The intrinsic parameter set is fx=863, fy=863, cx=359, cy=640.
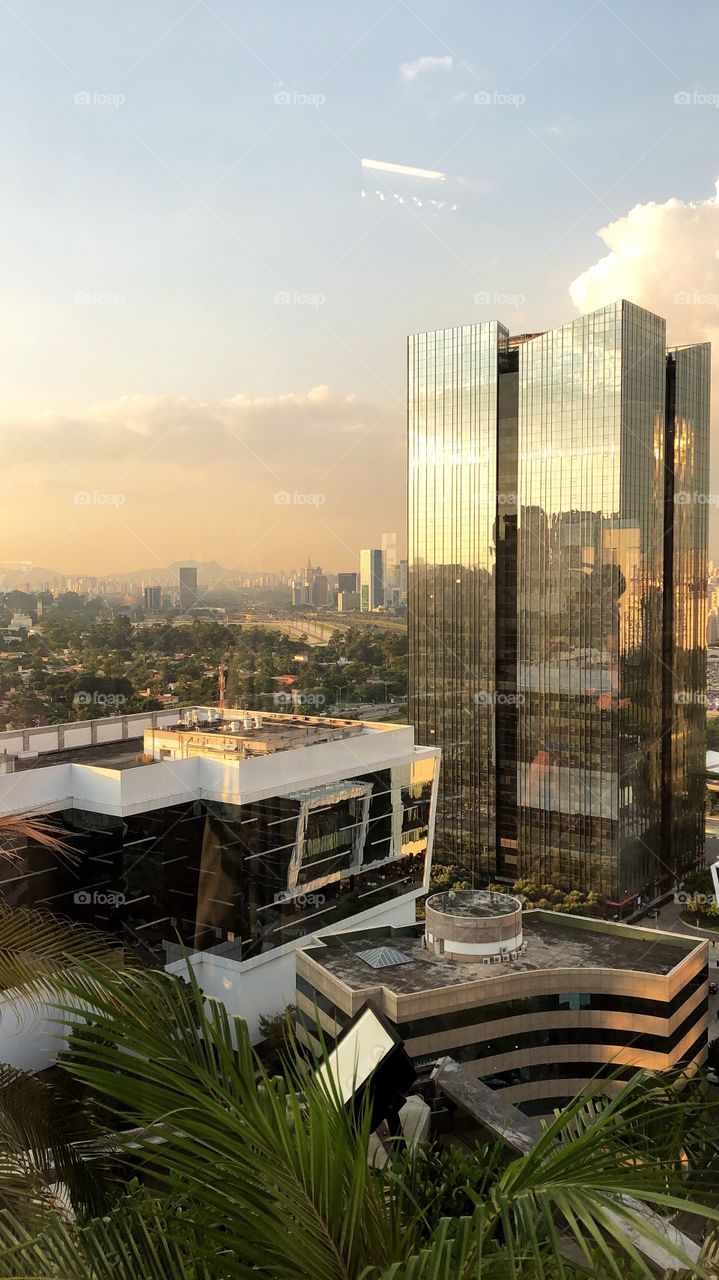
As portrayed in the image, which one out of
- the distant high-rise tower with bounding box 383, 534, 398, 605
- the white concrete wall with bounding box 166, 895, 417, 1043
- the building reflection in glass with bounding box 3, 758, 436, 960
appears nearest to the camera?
the building reflection in glass with bounding box 3, 758, 436, 960

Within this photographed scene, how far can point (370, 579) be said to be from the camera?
12.8 m

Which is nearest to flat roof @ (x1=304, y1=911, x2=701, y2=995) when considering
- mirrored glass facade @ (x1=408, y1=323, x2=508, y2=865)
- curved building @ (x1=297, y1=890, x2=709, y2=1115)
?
curved building @ (x1=297, y1=890, x2=709, y2=1115)

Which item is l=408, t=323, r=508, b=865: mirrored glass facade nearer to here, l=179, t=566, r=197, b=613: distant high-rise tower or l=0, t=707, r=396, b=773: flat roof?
l=0, t=707, r=396, b=773: flat roof

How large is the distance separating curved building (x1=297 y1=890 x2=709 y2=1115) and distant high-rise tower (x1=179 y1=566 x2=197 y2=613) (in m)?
4.38

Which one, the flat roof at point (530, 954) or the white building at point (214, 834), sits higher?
the white building at point (214, 834)

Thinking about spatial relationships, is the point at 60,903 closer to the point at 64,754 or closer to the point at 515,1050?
the point at 64,754

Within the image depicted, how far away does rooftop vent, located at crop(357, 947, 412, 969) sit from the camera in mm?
8391

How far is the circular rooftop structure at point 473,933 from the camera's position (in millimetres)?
8578

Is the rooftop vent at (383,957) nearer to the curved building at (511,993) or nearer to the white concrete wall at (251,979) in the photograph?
the curved building at (511,993)

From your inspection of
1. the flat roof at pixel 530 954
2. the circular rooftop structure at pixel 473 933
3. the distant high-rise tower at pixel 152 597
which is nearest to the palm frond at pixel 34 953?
the flat roof at pixel 530 954

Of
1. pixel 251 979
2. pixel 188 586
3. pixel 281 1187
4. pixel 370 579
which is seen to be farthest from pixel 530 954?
pixel 281 1187

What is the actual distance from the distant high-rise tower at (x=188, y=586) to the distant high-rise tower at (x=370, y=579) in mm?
2665

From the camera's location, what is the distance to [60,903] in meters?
7.13

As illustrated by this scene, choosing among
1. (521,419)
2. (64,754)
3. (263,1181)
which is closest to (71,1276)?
(263,1181)
